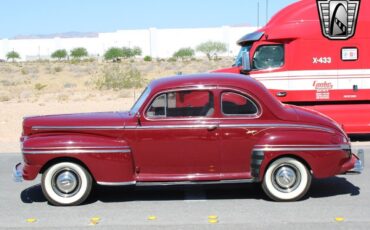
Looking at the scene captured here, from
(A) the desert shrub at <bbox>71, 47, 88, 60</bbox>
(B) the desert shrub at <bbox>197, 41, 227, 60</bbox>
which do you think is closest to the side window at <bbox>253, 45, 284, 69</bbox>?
(B) the desert shrub at <bbox>197, 41, 227, 60</bbox>

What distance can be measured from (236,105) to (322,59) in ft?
20.8

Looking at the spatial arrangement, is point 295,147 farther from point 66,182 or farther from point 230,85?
point 66,182

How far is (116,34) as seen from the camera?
12812 cm

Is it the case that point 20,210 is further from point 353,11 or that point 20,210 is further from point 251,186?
point 353,11

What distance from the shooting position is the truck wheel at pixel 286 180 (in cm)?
754

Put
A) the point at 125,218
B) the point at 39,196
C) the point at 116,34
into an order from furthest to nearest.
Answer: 1. the point at 116,34
2. the point at 39,196
3. the point at 125,218

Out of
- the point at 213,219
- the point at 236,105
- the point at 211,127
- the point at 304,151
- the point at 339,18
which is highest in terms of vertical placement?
the point at 339,18

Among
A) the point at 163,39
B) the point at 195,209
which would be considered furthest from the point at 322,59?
the point at 163,39

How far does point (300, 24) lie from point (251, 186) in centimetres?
597

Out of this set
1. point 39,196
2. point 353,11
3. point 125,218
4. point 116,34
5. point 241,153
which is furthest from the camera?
point 116,34

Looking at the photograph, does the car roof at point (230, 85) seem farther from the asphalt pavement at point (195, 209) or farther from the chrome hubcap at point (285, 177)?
the asphalt pavement at point (195, 209)

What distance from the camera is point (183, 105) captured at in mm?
7645

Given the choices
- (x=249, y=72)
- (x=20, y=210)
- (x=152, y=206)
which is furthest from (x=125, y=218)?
(x=249, y=72)

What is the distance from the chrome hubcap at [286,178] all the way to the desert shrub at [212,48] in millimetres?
100741
